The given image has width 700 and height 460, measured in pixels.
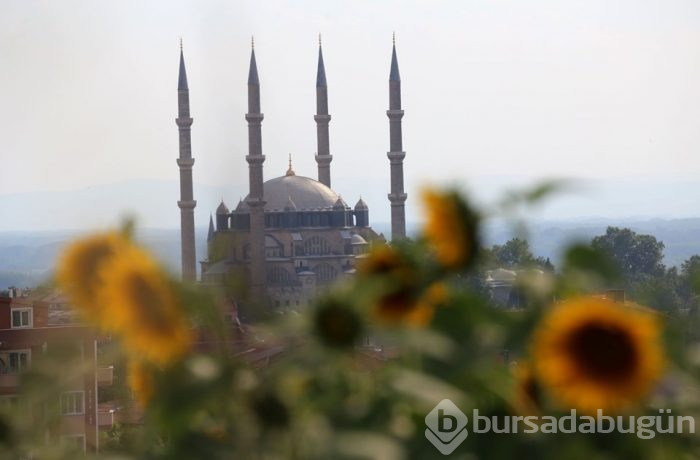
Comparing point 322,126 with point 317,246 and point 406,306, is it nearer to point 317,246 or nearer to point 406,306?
point 317,246

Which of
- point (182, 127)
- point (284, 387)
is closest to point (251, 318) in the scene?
point (284, 387)

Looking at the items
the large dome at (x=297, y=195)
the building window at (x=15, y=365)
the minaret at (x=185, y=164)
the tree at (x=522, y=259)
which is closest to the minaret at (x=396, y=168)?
the large dome at (x=297, y=195)

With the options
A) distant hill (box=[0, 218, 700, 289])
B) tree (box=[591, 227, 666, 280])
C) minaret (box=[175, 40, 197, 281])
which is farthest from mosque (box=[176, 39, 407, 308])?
distant hill (box=[0, 218, 700, 289])

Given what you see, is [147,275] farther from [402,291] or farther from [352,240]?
[352,240]

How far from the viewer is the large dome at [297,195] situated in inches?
1218

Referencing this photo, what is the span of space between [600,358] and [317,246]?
30.8 meters

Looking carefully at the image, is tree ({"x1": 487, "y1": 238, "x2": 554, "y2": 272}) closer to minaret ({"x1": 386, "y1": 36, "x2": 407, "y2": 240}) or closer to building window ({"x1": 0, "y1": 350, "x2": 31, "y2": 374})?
building window ({"x1": 0, "y1": 350, "x2": 31, "y2": 374})

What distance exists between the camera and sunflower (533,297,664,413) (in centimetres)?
42

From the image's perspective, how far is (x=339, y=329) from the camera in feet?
1.53

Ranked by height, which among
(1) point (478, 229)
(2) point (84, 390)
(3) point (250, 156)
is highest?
(3) point (250, 156)

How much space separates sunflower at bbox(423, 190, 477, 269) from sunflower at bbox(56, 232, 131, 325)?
0.42ft

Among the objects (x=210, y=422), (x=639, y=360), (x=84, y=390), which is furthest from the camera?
(x=84, y=390)

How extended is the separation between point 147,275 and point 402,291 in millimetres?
111

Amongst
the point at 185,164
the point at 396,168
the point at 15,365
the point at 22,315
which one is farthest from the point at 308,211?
the point at 15,365
